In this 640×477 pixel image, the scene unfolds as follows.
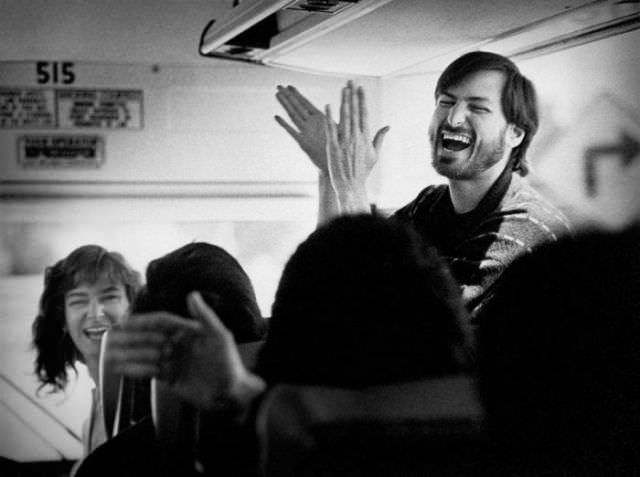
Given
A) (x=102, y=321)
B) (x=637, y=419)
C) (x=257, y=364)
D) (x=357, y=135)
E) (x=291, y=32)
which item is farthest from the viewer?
(x=102, y=321)

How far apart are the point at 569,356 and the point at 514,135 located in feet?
3.33

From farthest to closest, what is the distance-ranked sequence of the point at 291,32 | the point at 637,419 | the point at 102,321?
the point at 102,321 → the point at 291,32 → the point at 637,419

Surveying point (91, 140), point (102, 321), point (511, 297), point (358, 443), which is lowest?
point (102, 321)

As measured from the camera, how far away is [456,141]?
2.13 meters

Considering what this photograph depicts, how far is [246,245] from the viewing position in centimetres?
317

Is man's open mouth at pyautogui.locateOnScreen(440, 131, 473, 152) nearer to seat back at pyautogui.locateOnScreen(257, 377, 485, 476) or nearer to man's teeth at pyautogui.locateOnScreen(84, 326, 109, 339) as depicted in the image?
seat back at pyautogui.locateOnScreen(257, 377, 485, 476)

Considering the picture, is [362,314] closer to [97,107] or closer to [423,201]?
[423,201]

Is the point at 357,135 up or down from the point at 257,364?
up

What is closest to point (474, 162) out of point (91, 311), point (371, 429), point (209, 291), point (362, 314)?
point (209, 291)

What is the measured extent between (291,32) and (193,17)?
0.84m

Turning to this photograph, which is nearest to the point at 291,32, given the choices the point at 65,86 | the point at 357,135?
the point at 357,135

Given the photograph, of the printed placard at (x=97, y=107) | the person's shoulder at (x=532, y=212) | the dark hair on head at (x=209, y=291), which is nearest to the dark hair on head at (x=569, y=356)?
the dark hair on head at (x=209, y=291)

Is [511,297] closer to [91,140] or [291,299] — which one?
[291,299]

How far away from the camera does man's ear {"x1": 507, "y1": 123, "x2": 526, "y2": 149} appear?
2211 millimetres
